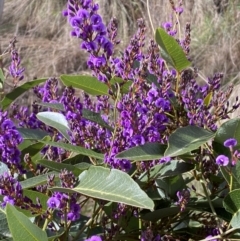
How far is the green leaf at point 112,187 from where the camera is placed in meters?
0.60

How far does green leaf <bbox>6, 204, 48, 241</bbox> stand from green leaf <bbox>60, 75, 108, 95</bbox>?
284 millimetres

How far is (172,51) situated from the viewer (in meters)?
0.81

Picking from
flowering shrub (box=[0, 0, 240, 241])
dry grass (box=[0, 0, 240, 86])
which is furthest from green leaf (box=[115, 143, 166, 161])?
dry grass (box=[0, 0, 240, 86])

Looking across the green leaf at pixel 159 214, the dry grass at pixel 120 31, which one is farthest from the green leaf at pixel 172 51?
the dry grass at pixel 120 31

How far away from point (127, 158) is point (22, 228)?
5.3 inches

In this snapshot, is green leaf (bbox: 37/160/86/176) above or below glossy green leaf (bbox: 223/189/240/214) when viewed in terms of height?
above

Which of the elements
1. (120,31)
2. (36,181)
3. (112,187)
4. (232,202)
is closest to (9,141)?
(36,181)

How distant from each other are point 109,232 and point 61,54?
15.9 feet

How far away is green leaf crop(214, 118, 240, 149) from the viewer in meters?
0.72

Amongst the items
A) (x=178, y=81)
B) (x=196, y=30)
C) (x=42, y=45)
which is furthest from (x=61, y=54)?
(x=178, y=81)

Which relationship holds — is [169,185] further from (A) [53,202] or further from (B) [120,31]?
(B) [120,31]

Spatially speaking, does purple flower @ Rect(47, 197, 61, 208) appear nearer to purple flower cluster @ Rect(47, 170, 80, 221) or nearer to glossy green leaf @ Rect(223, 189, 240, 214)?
purple flower cluster @ Rect(47, 170, 80, 221)

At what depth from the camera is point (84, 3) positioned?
755mm

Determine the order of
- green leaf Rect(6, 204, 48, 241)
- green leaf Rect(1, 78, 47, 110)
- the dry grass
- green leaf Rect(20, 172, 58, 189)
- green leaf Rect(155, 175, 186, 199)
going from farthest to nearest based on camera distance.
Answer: the dry grass < green leaf Rect(1, 78, 47, 110) < green leaf Rect(155, 175, 186, 199) < green leaf Rect(20, 172, 58, 189) < green leaf Rect(6, 204, 48, 241)
